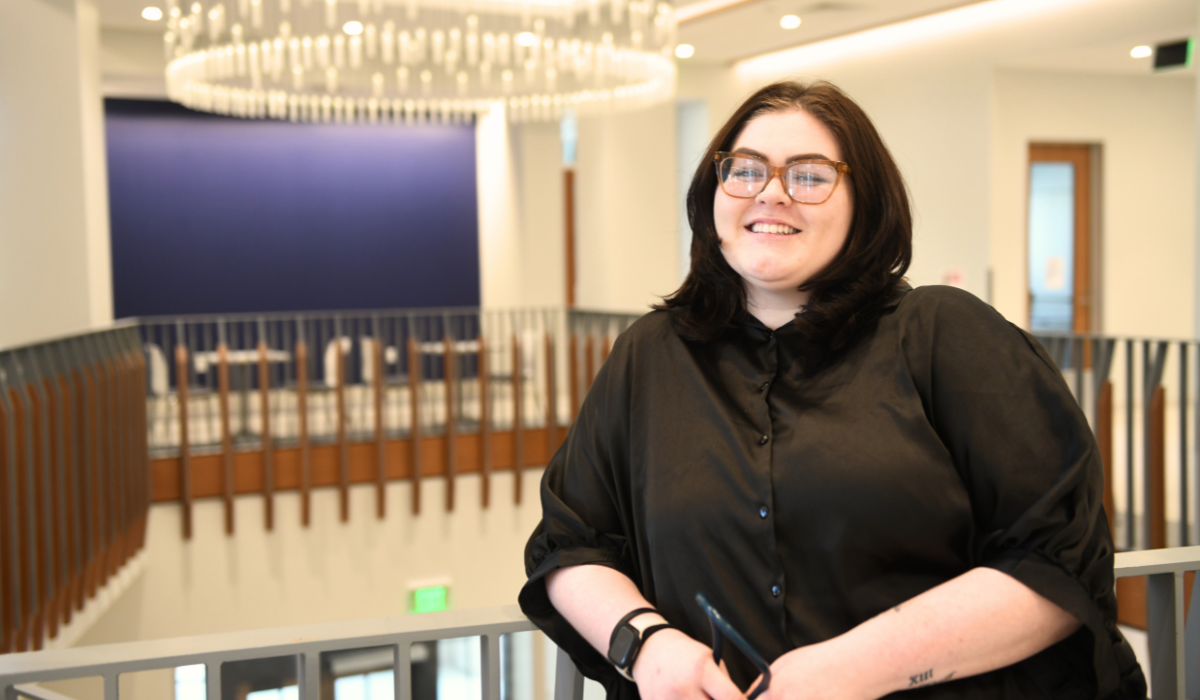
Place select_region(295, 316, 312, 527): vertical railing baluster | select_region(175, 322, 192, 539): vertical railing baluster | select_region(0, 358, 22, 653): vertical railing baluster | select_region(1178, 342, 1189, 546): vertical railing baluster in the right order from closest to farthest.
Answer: select_region(0, 358, 22, 653): vertical railing baluster → select_region(1178, 342, 1189, 546): vertical railing baluster → select_region(175, 322, 192, 539): vertical railing baluster → select_region(295, 316, 312, 527): vertical railing baluster

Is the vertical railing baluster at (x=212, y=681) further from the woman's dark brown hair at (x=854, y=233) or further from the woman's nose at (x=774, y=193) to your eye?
the woman's nose at (x=774, y=193)

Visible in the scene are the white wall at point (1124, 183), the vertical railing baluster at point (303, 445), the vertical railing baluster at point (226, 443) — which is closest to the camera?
the vertical railing baluster at point (226, 443)

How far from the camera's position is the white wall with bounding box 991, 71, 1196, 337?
8.60 meters

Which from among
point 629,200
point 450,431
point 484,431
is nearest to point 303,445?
point 450,431

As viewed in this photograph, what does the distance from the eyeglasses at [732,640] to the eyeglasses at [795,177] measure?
52cm

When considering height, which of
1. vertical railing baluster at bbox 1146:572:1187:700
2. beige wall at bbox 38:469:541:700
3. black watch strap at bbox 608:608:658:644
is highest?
black watch strap at bbox 608:608:658:644

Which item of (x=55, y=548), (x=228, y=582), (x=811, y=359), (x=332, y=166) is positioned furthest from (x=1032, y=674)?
(x=332, y=166)

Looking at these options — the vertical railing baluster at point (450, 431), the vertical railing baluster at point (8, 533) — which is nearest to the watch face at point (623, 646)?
the vertical railing baluster at point (8, 533)

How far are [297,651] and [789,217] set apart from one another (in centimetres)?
85

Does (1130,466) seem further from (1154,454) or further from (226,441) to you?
(226,441)

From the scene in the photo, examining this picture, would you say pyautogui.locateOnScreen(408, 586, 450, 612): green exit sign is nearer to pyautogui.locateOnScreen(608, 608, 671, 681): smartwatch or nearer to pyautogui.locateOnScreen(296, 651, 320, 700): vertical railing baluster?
pyautogui.locateOnScreen(296, 651, 320, 700): vertical railing baluster

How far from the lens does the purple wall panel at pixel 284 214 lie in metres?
10.1

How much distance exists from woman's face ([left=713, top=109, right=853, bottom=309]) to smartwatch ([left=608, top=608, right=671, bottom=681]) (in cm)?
46

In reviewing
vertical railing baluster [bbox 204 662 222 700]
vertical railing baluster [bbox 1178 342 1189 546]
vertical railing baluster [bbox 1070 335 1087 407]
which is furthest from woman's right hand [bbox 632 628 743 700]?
vertical railing baluster [bbox 1070 335 1087 407]
